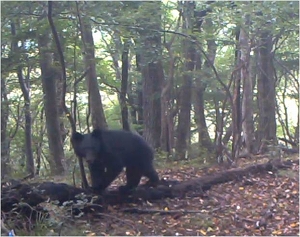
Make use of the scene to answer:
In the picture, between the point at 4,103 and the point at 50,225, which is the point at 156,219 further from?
the point at 4,103

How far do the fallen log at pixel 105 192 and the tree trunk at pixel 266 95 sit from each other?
3.93 m

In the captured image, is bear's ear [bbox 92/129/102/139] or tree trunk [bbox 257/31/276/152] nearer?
bear's ear [bbox 92/129/102/139]

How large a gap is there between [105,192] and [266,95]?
6699mm

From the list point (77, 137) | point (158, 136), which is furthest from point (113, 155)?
point (158, 136)

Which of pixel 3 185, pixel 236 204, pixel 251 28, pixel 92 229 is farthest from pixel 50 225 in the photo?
pixel 251 28

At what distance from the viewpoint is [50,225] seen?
Result: 4832 millimetres

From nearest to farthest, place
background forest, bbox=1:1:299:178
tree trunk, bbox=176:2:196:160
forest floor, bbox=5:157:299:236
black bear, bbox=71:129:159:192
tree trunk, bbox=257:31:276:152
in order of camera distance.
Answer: forest floor, bbox=5:157:299:236
black bear, bbox=71:129:159:192
background forest, bbox=1:1:299:178
tree trunk, bbox=176:2:196:160
tree trunk, bbox=257:31:276:152

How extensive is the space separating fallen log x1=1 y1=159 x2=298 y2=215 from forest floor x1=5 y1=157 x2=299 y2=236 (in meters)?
0.08

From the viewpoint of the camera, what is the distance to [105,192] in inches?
239

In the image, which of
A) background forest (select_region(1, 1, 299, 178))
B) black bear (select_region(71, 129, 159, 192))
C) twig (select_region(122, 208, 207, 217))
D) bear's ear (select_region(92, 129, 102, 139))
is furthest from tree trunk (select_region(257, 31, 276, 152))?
twig (select_region(122, 208, 207, 217))

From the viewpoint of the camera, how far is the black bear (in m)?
6.31

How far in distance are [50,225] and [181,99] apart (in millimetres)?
6813

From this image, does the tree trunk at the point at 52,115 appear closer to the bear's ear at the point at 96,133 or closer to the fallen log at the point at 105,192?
the bear's ear at the point at 96,133

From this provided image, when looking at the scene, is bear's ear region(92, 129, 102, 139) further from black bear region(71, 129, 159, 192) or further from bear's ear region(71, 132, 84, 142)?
bear's ear region(71, 132, 84, 142)
